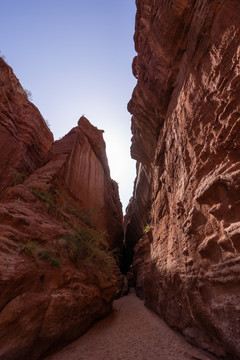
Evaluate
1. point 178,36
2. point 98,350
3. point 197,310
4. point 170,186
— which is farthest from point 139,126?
point 98,350

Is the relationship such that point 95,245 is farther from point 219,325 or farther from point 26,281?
point 219,325

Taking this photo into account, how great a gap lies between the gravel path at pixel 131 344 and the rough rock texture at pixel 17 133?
29.3 feet

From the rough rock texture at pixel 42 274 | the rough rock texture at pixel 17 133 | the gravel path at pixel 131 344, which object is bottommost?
the gravel path at pixel 131 344

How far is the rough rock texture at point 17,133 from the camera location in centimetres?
1198

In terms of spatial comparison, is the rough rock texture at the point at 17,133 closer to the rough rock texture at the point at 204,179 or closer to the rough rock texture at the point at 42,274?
the rough rock texture at the point at 42,274

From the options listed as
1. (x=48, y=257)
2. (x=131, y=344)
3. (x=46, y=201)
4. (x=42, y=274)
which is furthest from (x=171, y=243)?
(x=46, y=201)

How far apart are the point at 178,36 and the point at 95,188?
12969mm

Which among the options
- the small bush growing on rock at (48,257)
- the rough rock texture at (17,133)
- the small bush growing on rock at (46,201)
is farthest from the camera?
the rough rock texture at (17,133)

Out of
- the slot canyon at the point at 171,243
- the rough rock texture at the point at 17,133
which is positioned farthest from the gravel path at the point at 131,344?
the rough rock texture at the point at 17,133

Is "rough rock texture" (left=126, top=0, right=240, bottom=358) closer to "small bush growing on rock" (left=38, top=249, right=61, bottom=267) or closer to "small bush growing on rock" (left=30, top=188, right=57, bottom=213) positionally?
"small bush growing on rock" (left=38, top=249, right=61, bottom=267)

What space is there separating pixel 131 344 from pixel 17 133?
586 inches

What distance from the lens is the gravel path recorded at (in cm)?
473

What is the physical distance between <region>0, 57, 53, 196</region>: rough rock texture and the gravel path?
8918mm

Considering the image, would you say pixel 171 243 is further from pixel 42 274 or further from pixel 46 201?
pixel 46 201
